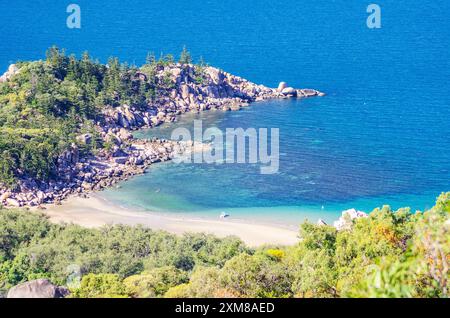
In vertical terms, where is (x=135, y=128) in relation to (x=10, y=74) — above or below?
below

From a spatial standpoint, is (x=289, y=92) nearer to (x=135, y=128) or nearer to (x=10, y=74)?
(x=135, y=128)

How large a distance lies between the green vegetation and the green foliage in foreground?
34.4 ft

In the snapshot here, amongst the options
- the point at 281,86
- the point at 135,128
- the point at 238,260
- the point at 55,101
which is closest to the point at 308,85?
the point at 281,86

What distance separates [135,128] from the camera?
6994cm

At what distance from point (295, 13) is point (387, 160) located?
298 feet

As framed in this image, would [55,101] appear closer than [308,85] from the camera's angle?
Yes

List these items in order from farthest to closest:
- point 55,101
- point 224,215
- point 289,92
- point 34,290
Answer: point 289,92 → point 55,101 → point 224,215 → point 34,290

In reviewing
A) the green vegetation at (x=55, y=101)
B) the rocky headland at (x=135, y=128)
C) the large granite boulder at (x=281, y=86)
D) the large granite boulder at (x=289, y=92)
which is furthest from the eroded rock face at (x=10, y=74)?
the large granite boulder at (x=289, y=92)

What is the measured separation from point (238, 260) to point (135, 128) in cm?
4779

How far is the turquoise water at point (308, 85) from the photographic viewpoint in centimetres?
5469

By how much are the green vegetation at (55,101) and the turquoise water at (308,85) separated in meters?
7.01

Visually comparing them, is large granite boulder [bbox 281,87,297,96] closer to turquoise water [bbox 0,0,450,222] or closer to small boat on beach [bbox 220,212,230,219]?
turquoise water [bbox 0,0,450,222]
